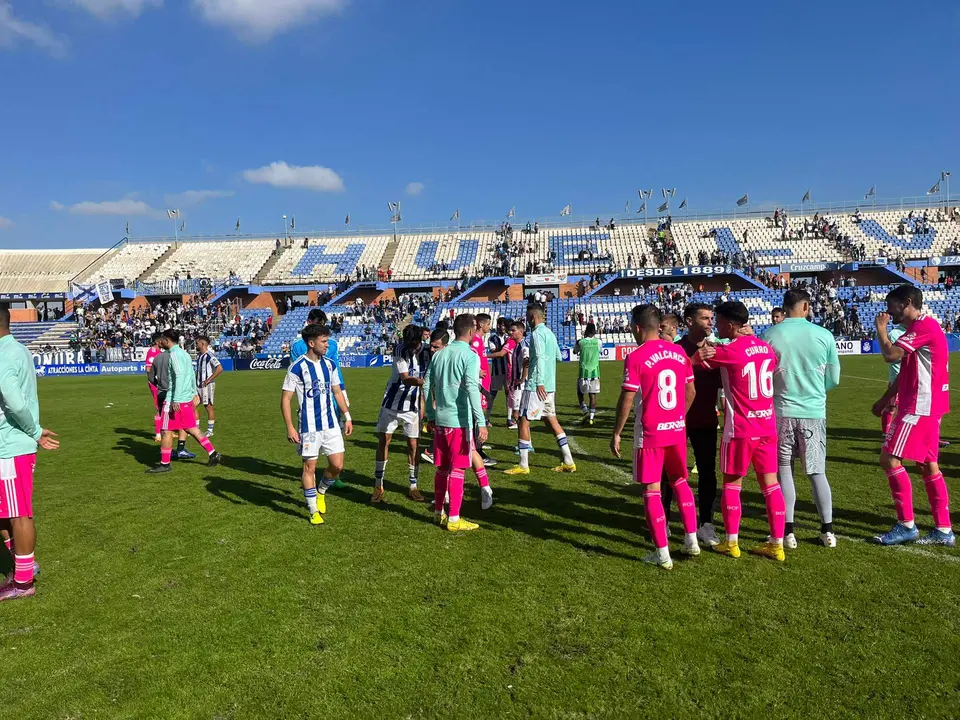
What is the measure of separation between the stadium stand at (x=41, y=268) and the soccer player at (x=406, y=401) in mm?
55130

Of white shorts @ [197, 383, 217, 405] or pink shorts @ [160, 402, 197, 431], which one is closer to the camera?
pink shorts @ [160, 402, 197, 431]

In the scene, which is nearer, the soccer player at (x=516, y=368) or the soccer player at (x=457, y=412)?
Result: the soccer player at (x=457, y=412)

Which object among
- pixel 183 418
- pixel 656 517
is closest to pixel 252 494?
pixel 183 418

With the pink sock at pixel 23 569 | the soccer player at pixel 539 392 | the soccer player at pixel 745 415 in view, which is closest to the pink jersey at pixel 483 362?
the soccer player at pixel 539 392

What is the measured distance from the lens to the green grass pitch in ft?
11.2

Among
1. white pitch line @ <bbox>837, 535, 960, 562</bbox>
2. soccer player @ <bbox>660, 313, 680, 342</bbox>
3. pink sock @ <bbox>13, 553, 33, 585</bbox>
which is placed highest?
soccer player @ <bbox>660, 313, 680, 342</bbox>

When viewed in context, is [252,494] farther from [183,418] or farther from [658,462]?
[658,462]

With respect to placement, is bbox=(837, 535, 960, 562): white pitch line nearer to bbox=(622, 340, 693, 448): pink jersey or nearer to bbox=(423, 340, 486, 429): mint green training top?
A: bbox=(622, 340, 693, 448): pink jersey

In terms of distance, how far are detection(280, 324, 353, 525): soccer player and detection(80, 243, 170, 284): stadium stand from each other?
5184cm

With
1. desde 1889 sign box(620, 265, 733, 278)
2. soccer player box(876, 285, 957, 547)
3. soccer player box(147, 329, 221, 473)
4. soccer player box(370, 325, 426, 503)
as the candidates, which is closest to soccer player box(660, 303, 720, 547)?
soccer player box(876, 285, 957, 547)

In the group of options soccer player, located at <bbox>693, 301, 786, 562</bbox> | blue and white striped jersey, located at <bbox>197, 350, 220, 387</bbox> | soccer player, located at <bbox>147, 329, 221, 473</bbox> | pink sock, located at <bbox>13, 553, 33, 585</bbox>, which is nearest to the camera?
pink sock, located at <bbox>13, 553, 33, 585</bbox>

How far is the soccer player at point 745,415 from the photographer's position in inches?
201

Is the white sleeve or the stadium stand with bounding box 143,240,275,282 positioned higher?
the stadium stand with bounding box 143,240,275,282

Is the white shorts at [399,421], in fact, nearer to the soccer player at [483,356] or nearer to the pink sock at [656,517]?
the soccer player at [483,356]
